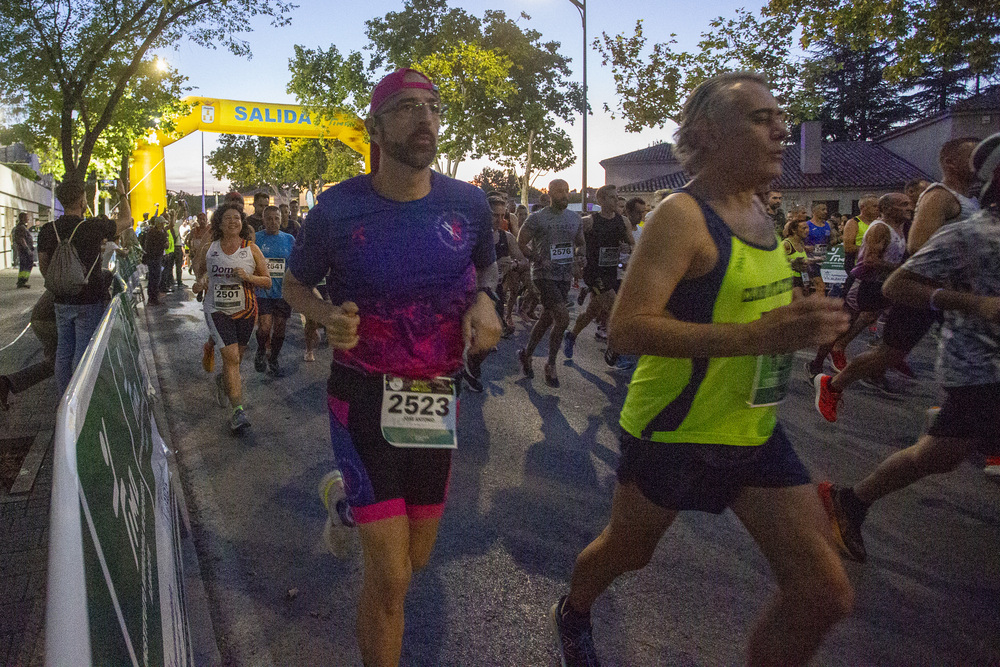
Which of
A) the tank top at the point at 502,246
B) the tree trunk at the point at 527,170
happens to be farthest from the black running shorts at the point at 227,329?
the tree trunk at the point at 527,170

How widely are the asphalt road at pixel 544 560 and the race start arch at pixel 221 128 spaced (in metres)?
15.7

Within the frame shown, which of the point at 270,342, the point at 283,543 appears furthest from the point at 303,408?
the point at 283,543

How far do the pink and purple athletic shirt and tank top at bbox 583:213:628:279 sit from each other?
19.5 ft

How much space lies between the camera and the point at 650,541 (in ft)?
7.36

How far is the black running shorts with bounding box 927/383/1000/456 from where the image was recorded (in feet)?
10.1

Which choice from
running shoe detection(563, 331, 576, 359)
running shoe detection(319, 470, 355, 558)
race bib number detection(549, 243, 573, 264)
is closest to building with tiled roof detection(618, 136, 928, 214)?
running shoe detection(563, 331, 576, 359)

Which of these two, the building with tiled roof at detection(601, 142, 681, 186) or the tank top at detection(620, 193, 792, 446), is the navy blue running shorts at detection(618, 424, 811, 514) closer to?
the tank top at detection(620, 193, 792, 446)

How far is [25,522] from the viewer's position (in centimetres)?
407

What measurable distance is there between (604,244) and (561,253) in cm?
61

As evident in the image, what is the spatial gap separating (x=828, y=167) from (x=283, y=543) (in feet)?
152

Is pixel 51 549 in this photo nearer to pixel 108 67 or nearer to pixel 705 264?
pixel 705 264

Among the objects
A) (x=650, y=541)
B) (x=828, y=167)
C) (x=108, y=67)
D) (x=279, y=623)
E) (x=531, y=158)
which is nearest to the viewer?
(x=650, y=541)

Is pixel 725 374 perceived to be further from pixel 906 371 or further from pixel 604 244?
pixel 906 371

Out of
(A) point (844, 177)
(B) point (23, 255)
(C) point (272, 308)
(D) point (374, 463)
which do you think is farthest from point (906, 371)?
(A) point (844, 177)
